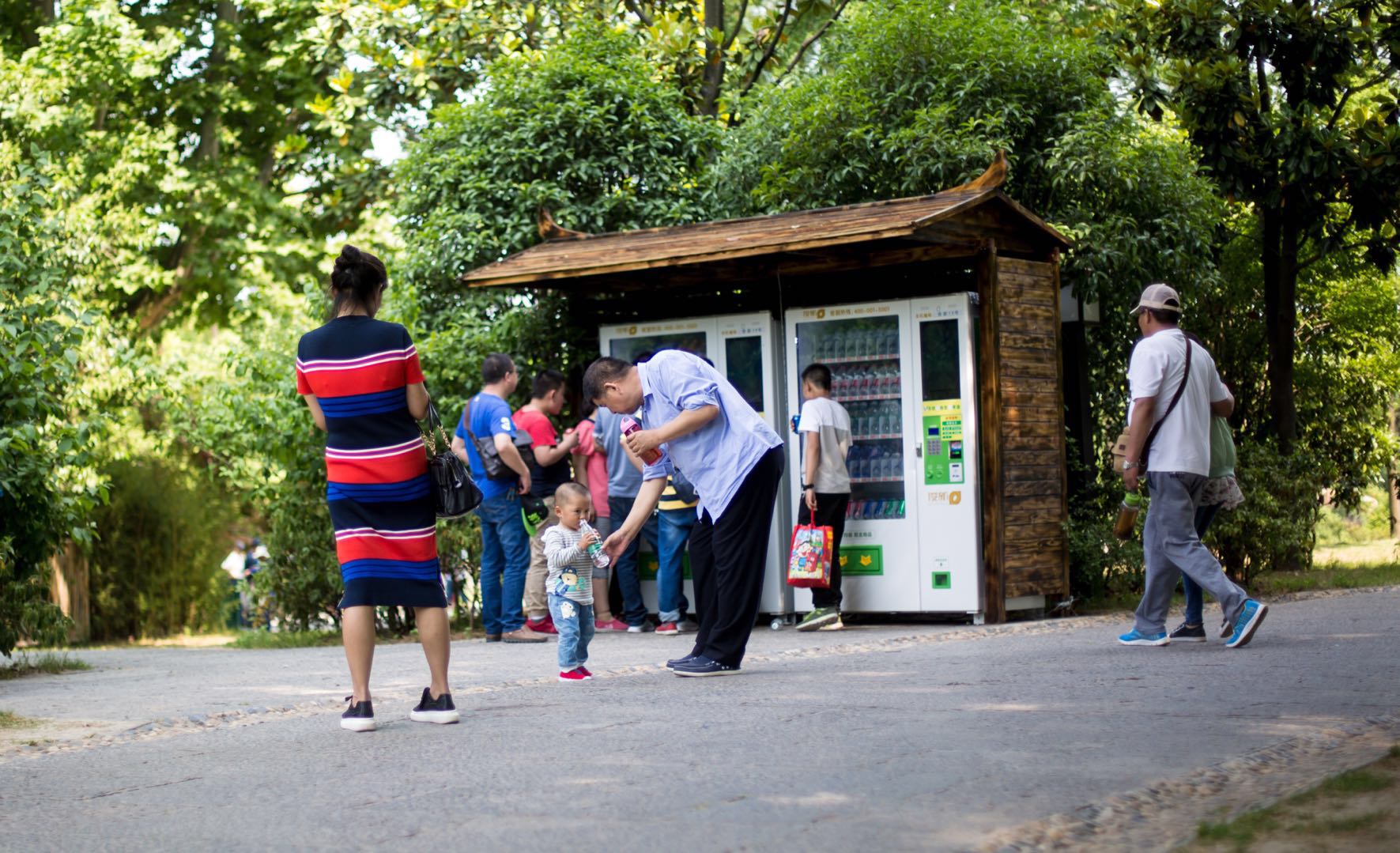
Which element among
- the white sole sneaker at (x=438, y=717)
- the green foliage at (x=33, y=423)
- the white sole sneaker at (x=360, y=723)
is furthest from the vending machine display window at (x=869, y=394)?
the white sole sneaker at (x=360, y=723)

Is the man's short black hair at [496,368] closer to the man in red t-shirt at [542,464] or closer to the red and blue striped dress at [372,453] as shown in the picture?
the man in red t-shirt at [542,464]

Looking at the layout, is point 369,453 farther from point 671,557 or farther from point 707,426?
point 671,557

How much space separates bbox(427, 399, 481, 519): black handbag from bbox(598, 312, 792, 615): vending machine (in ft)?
18.6

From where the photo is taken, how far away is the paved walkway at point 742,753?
4.59 metres

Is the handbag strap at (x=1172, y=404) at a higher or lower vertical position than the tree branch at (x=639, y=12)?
lower

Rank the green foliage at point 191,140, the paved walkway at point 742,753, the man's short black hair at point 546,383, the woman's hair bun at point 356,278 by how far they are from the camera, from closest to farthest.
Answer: the paved walkway at point 742,753, the woman's hair bun at point 356,278, the man's short black hair at point 546,383, the green foliage at point 191,140

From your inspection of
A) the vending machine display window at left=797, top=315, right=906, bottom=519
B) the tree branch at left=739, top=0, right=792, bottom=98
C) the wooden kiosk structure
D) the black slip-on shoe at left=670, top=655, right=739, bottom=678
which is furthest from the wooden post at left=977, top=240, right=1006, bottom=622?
the tree branch at left=739, top=0, right=792, bottom=98

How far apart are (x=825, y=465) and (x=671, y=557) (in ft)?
4.95

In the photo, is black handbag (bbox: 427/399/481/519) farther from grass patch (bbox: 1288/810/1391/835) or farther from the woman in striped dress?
grass patch (bbox: 1288/810/1391/835)

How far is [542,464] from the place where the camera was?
11.8 metres

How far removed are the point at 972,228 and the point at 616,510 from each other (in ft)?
11.4

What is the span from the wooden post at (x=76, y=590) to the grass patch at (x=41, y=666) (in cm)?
761

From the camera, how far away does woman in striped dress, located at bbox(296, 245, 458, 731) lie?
6.57 meters

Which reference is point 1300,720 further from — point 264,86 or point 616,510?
point 264,86
